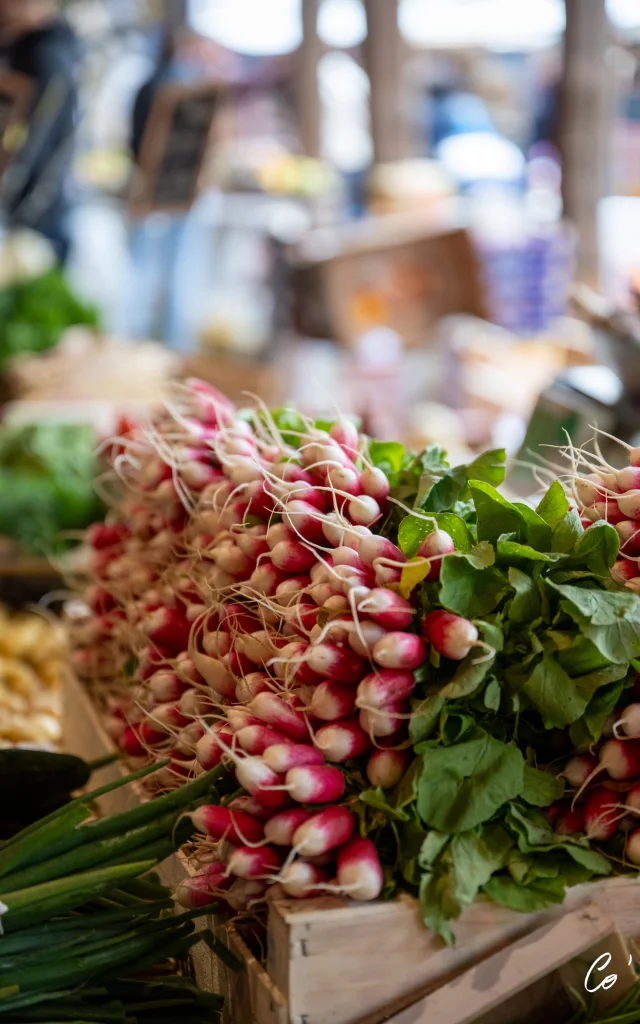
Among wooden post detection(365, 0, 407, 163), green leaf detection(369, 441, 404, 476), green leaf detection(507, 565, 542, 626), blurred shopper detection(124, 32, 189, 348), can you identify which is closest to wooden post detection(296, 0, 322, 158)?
wooden post detection(365, 0, 407, 163)

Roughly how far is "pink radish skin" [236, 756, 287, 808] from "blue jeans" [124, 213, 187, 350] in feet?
23.7

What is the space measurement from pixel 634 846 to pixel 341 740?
1.26 ft

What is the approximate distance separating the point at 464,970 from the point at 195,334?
718 cm

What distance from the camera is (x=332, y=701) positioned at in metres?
1.38

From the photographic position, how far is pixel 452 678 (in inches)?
53.6

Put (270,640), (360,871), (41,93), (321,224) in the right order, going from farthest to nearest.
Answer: (321,224) → (41,93) → (270,640) → (360,871)

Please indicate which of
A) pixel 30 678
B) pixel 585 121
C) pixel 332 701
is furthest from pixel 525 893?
pixel 585 121

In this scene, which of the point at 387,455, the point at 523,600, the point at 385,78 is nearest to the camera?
the point at 523,600

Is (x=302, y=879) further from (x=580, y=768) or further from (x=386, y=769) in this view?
(x=580, y=768)

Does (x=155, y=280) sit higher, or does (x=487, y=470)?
(x=487, y=470)

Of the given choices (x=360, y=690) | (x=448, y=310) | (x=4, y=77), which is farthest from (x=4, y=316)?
(x=360, y=690)

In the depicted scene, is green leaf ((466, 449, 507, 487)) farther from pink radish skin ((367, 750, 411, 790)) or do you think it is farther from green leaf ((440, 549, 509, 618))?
pink radish skin ((367, 750, 411, 790))

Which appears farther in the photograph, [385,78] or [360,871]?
[385,78]

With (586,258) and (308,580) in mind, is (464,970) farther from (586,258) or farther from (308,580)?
(586,258)
